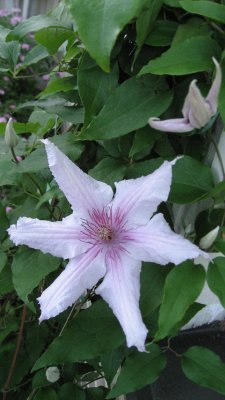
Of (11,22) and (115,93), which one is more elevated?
(115,93)

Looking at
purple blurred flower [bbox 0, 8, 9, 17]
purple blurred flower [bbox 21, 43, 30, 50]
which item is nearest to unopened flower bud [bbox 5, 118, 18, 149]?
purple blurred flower [bbox 21, 43, 30, 50]

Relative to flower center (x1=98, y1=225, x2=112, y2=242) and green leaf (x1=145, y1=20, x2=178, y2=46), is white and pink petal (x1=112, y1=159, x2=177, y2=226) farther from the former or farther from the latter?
green leaf (x1=145, y1=20, x2=178, y2=46)

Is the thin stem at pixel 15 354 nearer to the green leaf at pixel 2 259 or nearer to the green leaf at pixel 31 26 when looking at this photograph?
the green leaf at pixel 2 259

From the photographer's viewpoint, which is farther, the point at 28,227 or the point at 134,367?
the point at 134,367

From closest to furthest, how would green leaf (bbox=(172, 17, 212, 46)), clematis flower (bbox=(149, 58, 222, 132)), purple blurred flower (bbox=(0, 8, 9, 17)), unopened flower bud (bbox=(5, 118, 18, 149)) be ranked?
clematis flower (bbox=(149, 58, 222, 132))
green leaf (bbox=(172, 17, 212, 46))
unopened flower bud (bbox=(5, 118, 18, 149))
purple blurred flower (bbox=(0, 8, 9, 17))

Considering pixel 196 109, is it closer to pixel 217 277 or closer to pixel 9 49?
pixel 217 277

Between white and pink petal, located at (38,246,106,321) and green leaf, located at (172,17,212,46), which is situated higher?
green leaf, located at (172,17,212,46)

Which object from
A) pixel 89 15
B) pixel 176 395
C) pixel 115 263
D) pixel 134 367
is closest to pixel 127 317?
pixel 115 263

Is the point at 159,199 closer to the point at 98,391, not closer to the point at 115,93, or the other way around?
the point at 115,93
